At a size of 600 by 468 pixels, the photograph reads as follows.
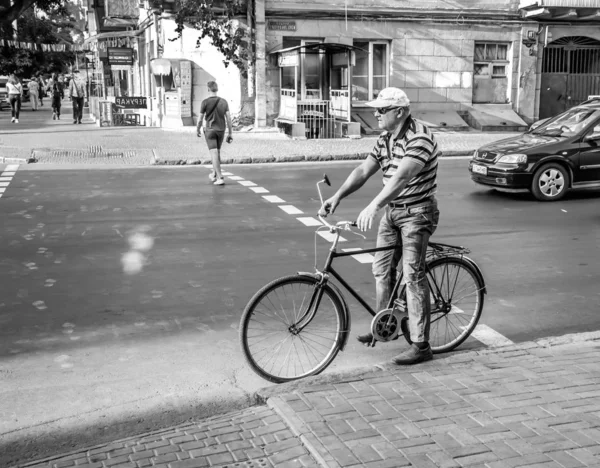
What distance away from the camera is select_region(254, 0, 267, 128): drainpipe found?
24828mm

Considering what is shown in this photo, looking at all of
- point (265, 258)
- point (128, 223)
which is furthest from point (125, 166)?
point (265, 258)

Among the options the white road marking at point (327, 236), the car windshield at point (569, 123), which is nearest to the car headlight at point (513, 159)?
the car windshield at point (569, 123)

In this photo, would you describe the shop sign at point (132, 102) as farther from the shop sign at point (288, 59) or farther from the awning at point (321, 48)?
the shop sign at point (288, 59)

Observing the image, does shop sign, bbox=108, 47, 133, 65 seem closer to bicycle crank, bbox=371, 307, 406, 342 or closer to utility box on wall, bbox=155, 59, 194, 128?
utility box on wall, bbox=155, 59, 194, 128

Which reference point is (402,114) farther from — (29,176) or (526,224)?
(29,176)

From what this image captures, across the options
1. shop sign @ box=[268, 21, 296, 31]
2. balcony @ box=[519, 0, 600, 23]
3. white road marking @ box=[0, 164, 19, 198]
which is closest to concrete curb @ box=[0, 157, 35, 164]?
white road marking @ box=[0, 164, 19, 198]

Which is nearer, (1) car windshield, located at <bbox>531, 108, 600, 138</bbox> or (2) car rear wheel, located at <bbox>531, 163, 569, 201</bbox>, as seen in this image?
(2) car rear wheel, located at <bbox>531, 163, 569, 201</bbox>

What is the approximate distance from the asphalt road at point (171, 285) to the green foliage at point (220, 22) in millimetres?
11761

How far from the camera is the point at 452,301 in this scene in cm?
565

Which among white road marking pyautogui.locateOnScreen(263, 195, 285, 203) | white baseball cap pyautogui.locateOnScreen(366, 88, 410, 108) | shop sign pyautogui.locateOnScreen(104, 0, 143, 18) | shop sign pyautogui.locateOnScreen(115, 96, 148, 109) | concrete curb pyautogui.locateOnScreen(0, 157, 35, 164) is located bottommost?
white road marking pyautogui.locateOnScreen(263, 195, 285, 203)

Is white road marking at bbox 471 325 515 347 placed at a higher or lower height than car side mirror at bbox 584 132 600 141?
lower

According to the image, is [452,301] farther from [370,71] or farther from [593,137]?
[370,71]

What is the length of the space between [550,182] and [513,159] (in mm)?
702

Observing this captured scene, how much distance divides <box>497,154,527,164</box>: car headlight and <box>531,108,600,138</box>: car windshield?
3.50 ft
